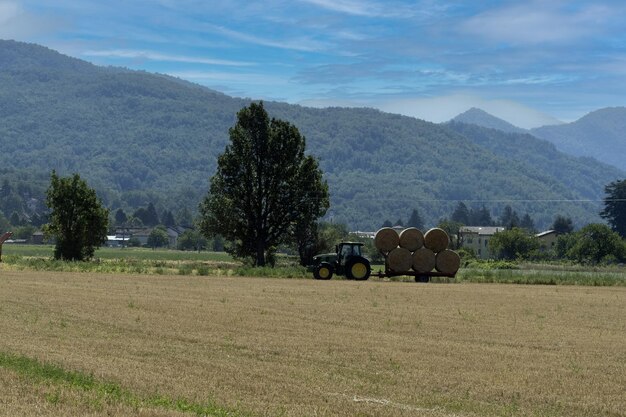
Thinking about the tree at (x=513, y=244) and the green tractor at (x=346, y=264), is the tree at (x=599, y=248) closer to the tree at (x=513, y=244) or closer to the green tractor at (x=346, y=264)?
the tree at (x=513, y=244)

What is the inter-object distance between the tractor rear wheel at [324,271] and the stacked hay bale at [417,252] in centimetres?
471

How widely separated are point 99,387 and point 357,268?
4078 centimetres

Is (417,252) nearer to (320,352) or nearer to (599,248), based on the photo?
(320,352)

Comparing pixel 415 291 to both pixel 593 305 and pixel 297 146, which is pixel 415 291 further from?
pixel 297 146

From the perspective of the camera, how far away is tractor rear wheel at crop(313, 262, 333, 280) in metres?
55.3

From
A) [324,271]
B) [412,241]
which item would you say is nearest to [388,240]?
[412,241]

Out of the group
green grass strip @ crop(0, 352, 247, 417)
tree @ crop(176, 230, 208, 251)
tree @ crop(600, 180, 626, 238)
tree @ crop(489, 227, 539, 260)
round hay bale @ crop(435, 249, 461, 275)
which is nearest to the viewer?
green grass strip @ crop(0, 352, 247, 417)

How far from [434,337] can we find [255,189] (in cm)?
4923

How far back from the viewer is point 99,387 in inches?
572

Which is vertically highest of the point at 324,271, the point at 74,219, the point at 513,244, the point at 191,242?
the point at 74,219

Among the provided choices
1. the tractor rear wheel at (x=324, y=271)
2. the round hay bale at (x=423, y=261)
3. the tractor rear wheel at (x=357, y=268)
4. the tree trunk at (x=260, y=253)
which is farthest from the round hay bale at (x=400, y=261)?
the tree trunk at (x=260, y=253)

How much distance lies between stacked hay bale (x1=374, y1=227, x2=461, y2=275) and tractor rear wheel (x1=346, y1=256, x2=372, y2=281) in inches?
157

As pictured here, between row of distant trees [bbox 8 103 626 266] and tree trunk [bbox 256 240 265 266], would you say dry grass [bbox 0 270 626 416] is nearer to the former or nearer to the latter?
tree trunk [bbox 256 240 265 266]

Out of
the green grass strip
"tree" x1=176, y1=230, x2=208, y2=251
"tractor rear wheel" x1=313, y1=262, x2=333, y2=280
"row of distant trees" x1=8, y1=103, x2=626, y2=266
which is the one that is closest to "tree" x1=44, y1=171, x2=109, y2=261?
"row of distant trees" x1=8, y1=103, x2=626, y2=266
